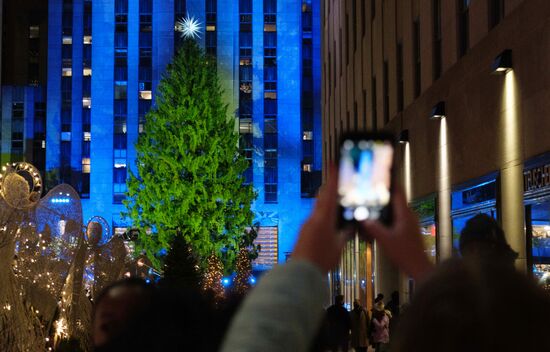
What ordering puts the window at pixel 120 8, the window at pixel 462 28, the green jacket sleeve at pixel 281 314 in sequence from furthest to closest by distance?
the window at pixel 120 8
the window at pixel 462 28
the green jacket sleeve at pixel 281 314

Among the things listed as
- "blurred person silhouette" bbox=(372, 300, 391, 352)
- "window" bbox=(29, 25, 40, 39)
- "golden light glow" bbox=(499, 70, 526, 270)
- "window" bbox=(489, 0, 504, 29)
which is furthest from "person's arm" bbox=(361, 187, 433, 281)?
"window" bbox=(29, 25, 40, 39)

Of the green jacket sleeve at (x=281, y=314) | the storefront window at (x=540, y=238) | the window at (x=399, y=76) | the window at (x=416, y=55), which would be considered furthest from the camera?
the window at (x=399, y=76)

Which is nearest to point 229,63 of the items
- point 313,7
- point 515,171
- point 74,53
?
point 313,7

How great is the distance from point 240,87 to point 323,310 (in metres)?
70.6

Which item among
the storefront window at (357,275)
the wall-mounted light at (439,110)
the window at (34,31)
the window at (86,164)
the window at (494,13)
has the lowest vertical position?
the storefront window at (357,275)

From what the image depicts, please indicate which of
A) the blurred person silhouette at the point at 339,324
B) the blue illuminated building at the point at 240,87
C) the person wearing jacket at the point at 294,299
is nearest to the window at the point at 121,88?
the blue illuminated building at the point at 240,87

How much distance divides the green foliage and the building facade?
17.4m

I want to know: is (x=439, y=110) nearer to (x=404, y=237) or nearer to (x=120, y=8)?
(x=404, y=237)

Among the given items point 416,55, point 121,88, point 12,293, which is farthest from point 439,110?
point 121,88

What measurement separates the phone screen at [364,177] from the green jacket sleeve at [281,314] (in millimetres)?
411

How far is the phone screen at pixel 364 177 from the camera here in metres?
1.92

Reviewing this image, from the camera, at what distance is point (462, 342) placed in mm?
1206

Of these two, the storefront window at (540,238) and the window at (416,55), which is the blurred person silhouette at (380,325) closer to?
the window at (416,55)

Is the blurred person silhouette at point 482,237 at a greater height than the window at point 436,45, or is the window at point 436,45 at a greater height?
the window at point 436,45
